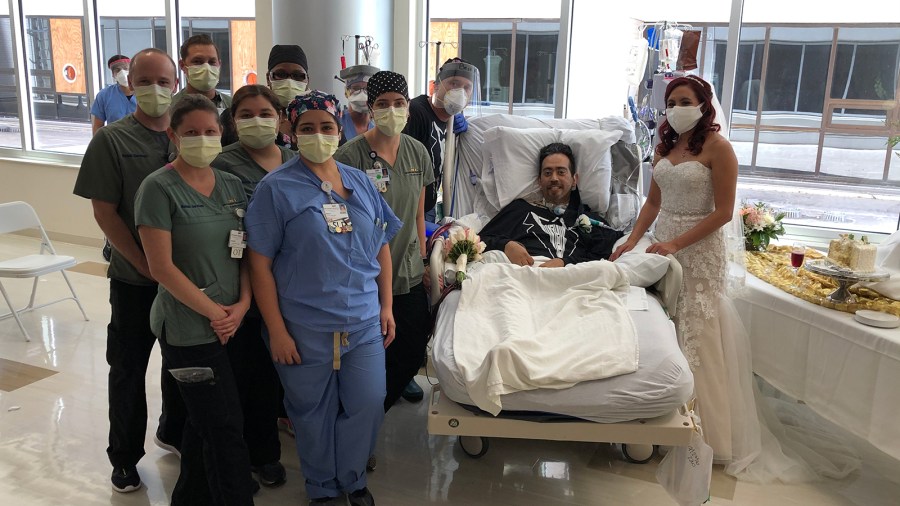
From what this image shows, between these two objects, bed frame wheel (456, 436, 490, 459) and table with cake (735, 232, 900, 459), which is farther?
bed frame wheel (456, 436, 490, 459)

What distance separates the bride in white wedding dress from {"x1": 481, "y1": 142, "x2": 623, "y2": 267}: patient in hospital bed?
1.30 ft

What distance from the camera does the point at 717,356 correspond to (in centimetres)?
284

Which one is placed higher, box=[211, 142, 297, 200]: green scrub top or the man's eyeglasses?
the man's eyeglasses

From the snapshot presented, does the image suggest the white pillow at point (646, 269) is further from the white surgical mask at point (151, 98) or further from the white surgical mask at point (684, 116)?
the white surgical mask at point (151, 98)

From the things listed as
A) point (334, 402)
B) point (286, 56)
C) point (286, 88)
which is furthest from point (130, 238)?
point (286, 56)

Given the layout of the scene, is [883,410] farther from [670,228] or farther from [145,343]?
[145,343]

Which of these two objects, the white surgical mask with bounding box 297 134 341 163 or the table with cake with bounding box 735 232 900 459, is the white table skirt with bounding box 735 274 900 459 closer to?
the table with cake with bounding box 735 232 900 459

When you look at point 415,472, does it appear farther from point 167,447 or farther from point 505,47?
point 505,47

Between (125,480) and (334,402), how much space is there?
3.00 ft

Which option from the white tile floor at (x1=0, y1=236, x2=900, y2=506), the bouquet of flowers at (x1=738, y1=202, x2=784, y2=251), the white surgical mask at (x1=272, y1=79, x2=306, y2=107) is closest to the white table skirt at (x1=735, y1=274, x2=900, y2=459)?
the white tile floor at (x1=0, y1=236, x2=900, y2=506)

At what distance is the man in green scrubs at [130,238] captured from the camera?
7.25 feet

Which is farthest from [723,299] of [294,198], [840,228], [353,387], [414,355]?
[840,228]

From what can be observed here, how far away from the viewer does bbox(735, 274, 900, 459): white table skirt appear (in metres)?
2.46

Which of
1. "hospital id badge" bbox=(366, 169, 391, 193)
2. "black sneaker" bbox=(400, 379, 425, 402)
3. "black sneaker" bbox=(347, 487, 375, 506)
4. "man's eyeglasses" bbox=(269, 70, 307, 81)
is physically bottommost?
"black sneaker" bbox=(400, 379, 425, 402)
